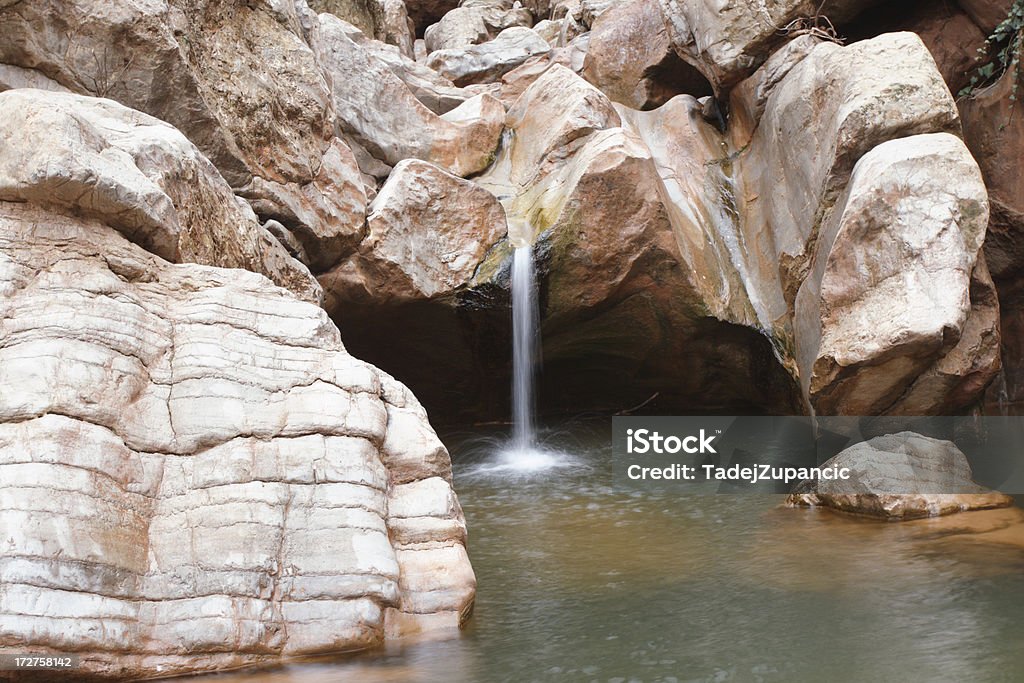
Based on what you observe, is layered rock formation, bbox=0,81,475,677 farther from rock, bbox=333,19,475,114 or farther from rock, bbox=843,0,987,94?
rock, bbox=333,19,475,114

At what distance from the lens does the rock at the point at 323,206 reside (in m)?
7.77

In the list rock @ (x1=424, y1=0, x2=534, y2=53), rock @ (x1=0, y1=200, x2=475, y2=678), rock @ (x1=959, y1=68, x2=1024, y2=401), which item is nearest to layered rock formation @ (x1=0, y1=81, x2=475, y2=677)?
rock @ (x1=0, y1=200, x2=475, y2=678)

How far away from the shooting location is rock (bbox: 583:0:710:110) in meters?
12.1

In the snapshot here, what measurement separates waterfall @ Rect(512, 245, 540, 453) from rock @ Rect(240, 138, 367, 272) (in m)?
1.66

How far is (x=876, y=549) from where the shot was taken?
19.0 ft

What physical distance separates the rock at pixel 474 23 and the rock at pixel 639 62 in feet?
19.3

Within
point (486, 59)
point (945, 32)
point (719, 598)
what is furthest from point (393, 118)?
point (719, 598)

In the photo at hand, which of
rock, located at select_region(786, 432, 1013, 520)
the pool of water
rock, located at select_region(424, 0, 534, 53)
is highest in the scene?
rock, located at select_region(424, 0, 534, 53)

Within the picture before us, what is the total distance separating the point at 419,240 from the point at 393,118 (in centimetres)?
254

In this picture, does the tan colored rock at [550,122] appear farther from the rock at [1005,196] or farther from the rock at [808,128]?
the rock at [1005,196]

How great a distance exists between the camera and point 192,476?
428 centimetres

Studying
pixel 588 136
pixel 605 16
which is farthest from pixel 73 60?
pixel 605 16

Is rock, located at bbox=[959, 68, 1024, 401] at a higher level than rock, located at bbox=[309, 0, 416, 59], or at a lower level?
lower

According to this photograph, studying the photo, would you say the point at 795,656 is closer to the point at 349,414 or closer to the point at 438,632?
the point at 438,632
